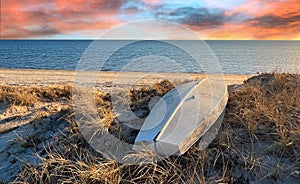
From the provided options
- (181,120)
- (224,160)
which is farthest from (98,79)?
(224,160)

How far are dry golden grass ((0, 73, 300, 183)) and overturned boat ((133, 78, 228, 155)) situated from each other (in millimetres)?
190

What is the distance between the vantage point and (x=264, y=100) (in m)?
5.08

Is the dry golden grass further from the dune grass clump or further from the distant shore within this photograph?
the distant shore

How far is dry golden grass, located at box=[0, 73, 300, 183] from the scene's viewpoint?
3561mm

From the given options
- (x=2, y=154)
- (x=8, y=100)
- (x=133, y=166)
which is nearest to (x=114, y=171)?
(x=133, y=166)

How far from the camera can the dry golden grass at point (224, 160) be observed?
3.56 meters

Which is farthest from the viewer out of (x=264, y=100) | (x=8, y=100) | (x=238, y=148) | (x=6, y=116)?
(x=8, y=100)

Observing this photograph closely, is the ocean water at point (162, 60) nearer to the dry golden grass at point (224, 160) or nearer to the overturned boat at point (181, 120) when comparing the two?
the overturned boat at point (181, 120)

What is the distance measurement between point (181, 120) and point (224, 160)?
0.93 metres

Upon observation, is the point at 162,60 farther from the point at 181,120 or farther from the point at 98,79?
the point at 181,120

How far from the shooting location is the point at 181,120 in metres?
4.43

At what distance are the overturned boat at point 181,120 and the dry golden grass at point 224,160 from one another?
190mm

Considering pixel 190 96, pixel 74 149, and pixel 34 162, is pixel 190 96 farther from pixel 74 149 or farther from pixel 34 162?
pixel 34 162

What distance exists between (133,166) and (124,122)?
146 cm
